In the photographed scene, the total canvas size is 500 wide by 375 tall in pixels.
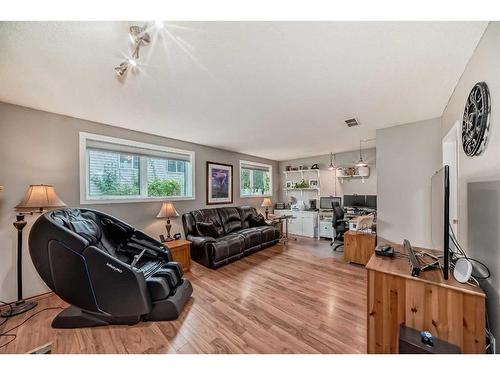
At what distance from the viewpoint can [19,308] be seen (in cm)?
212

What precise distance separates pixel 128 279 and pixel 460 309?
8.25 ft

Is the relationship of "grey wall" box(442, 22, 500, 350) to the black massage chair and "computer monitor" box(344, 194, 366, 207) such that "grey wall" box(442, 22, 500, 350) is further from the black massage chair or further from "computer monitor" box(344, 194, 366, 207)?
"computer monitor" box(344, 194, 366, 207)

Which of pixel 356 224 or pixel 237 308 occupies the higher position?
pixel 356 224

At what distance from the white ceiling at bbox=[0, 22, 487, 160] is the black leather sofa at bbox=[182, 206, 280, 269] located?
2.01 m

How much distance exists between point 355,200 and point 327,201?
76 cm

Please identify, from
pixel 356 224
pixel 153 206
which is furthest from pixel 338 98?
pixel 153 206

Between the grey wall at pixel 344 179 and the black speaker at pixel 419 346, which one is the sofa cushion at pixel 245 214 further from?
the black speaker at pixel 419 346

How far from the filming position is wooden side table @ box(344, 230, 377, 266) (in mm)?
3328

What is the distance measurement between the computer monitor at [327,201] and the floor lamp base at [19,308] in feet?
19.4

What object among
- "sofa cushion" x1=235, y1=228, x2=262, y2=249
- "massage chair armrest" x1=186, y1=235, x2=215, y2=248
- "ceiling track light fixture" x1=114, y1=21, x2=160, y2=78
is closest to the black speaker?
"ceiling track light fixture" x1=114, y1=21, x2=160, y2=78

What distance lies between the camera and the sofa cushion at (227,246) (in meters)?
3.26

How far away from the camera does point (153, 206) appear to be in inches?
139

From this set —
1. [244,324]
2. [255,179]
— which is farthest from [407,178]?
[255,179]

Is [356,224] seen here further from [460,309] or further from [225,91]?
[225,91]
